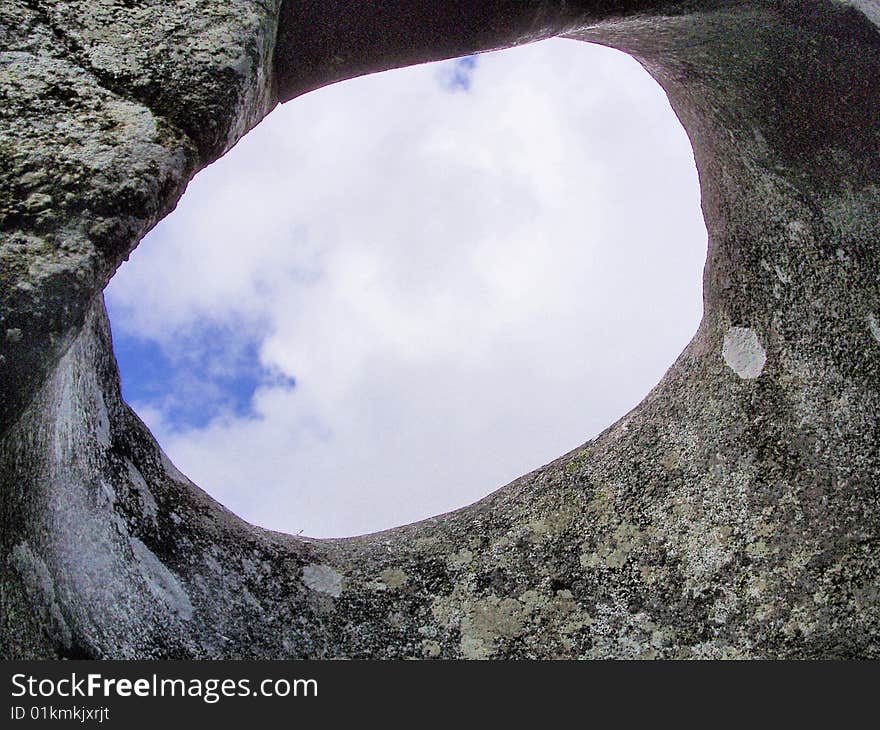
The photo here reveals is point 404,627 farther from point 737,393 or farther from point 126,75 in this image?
point 126,75

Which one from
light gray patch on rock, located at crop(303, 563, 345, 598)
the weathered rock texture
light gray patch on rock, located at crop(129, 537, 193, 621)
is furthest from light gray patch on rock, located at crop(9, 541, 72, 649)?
light gray patch on rock, located at crop(303, 563, 345, 598)

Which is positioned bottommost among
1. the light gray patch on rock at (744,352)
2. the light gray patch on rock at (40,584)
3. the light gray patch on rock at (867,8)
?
the light gray patch on rock at (40,584)

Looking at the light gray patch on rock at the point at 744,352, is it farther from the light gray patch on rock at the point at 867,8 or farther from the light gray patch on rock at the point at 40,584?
the light gray patch on rock at the point at 40,584

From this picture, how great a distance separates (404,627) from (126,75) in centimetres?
147

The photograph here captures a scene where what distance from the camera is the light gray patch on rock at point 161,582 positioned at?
1864mm

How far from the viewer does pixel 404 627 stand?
2191 millimetres

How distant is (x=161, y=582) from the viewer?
189 centimetres

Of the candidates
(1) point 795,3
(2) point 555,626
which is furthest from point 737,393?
(1) point 795,3

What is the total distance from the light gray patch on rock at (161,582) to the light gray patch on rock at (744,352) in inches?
59.6

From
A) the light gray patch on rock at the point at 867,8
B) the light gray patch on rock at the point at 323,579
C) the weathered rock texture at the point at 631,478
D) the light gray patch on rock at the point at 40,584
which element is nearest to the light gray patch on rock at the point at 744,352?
the weathered rock texture at the point at 631,478

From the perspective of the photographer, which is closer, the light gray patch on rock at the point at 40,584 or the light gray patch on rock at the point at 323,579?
the light gray patch on rock at the point at 40,584

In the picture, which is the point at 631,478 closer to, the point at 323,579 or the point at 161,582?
the point at 323,579

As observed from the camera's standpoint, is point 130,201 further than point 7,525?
No

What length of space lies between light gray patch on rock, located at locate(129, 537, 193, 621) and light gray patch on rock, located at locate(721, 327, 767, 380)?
1514 millimetres
